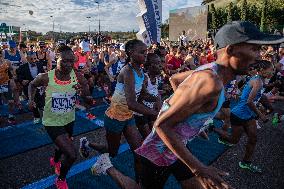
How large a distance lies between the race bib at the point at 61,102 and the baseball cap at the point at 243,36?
2707 mm

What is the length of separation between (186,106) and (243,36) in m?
0.59

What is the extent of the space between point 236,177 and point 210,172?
119 inches

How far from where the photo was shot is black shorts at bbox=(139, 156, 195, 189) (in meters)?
2.57

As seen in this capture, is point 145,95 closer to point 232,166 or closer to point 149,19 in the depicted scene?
point 232,166

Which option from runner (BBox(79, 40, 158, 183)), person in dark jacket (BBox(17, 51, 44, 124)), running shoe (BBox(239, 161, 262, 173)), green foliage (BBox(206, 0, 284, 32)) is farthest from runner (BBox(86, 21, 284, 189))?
green foliage (BBox(206, 0, 284, 32))

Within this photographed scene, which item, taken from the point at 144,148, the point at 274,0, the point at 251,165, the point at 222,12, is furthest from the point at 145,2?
the point at 222,12

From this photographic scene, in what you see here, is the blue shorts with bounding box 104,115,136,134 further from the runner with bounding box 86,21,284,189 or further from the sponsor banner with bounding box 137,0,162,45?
the sponsor banner with bounding box 137,0,162,45

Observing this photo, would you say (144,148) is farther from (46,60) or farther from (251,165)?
(46,60)

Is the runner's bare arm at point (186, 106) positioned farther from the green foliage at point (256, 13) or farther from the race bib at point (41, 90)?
the green foliage at point (256, 13)

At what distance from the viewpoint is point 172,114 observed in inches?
79.4

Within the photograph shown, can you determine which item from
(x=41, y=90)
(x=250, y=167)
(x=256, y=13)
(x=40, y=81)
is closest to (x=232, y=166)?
(x=250, y=167)

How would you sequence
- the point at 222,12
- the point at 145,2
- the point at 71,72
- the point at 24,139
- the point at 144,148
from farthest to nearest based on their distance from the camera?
the point at 222,12 → the point at 145,2 → the point at 24,139 → the point at 71,72 → the point at 144,148

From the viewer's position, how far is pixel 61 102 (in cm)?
423

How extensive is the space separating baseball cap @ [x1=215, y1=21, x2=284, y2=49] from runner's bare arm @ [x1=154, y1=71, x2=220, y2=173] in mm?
320
